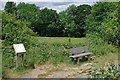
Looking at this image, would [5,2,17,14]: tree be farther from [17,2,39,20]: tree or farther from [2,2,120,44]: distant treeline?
[17,2,39,20]: tree

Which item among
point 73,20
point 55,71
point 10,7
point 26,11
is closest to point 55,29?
point 73,20

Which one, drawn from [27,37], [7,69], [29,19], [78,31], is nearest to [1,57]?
[7,69]

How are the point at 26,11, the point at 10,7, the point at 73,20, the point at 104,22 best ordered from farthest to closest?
the point at 73,20, the point at 104,22, the point at 10,7, the point at 26,11

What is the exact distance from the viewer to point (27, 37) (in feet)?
26.6

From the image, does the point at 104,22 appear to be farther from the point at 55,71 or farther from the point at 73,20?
the point at 55,71

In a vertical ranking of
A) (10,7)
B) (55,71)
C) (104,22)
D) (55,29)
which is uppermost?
(10,7)

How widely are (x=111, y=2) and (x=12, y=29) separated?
21.7 feet

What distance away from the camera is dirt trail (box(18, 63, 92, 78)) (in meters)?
5.26

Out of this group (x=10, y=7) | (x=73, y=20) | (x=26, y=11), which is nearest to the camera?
(x=26, y=11)

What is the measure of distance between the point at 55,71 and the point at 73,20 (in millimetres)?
5901

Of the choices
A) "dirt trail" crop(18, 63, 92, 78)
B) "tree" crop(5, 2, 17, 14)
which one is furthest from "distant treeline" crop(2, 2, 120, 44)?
"dirt trail" crop(18, 63, 92, 78)

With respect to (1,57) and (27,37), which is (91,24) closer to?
(27,37)

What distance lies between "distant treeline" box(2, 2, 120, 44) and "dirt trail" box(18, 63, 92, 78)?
3.83 metres

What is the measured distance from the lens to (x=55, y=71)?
227 inches
